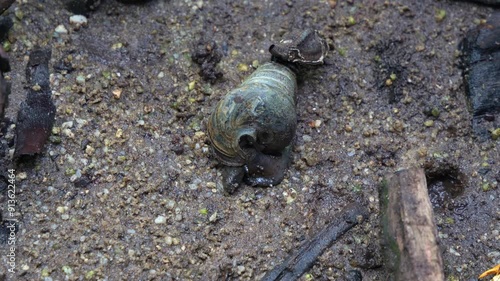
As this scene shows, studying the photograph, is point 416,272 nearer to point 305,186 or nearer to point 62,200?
point 305,186

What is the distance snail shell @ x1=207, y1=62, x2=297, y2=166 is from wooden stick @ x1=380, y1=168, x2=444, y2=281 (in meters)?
0.65

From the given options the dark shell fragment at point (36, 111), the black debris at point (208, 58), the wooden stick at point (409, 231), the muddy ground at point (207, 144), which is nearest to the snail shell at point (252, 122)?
the muddy ground at point (207, 144)

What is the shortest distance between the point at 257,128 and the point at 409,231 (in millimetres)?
952

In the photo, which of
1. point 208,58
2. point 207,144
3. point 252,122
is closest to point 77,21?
point 208,58

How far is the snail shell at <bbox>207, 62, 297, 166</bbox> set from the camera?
3.38 m

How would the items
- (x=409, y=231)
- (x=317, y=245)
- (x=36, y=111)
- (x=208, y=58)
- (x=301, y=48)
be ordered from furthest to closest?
(x=208, y=58) < (x=301, y=48) < (x=36, y=111) < (x=317, y=245) < (x=409, y=231)

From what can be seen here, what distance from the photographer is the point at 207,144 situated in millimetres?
Result: 3686

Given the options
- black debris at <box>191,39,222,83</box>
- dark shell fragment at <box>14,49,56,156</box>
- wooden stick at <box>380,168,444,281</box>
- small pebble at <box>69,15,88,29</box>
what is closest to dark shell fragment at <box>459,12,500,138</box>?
wooden stick at <box>380,168,444,281</box>

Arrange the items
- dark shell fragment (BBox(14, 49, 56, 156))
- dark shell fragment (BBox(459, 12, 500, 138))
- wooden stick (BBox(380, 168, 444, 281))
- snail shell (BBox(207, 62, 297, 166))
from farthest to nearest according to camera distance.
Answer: dark shell fragment (BBox(459, 12, 500, 138)), dark shell fragment (BBox(14, 49, 56, 156)), snail shell (BBox(207, 62, 297, 166)), wooden stick (BBox(380, 168, 444, 281))

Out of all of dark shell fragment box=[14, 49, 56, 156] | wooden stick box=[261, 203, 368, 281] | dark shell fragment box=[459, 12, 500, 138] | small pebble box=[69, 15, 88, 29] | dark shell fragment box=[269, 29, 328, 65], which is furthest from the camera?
small pebble box=[69, 15, 88, 29]

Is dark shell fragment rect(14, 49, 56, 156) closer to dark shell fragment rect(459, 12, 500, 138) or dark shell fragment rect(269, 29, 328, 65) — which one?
dark shell fragment rect(269, 29, 328, 65)

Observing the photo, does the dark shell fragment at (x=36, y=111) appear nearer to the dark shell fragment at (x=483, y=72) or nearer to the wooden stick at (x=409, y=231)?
the wooden stick at (x=409, y=231)

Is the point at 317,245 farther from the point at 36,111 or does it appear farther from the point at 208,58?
the point at 36,111

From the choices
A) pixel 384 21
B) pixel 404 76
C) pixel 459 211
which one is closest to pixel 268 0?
pixel 384 21
